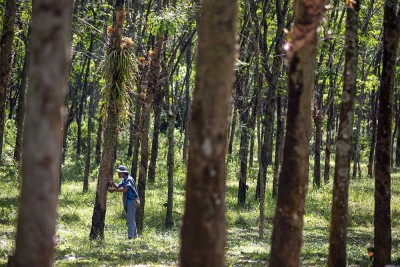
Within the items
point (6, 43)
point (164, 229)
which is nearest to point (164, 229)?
point (164, 229)

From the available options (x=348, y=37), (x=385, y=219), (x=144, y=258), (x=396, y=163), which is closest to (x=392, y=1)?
(x=348, y=37)

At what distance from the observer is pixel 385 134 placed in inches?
437

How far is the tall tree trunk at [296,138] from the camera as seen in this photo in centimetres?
709

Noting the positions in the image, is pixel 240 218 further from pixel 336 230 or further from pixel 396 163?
pixel 396 163

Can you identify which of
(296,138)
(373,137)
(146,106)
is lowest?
(296,138)

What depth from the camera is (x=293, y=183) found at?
7094mm

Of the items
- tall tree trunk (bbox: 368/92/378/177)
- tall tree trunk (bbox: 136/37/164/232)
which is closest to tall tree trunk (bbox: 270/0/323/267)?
tall tree trunk (bbox: 136/37/164/232)

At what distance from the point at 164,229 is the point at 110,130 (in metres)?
4.20

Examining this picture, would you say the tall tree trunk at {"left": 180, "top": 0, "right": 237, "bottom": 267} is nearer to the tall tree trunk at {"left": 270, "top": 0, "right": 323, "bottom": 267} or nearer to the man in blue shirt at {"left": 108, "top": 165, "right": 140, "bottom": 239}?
the tall tree trunk at {"left": 270, "top": 0, "right": 323, "bottom": 267}

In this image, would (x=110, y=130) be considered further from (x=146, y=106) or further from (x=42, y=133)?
(x=42, y=133)

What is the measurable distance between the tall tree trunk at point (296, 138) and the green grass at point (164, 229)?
561cm

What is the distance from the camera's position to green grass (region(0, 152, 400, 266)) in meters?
13.6

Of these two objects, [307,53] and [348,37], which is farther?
[348,37]

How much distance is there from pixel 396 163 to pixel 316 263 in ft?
116
